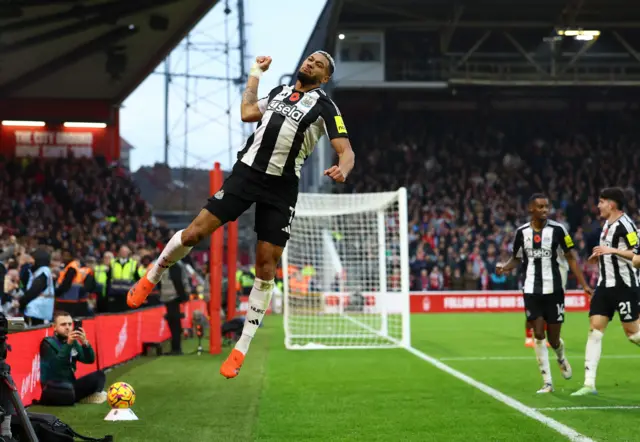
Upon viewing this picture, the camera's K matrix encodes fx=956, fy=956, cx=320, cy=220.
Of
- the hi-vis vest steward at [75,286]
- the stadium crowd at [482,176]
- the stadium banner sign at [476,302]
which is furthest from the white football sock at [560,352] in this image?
the stadium crowd at [482,176]

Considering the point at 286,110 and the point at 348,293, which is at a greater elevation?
the point at 286,110

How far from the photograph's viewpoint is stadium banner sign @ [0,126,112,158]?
3678 centimetres

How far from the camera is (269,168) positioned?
6820 mm

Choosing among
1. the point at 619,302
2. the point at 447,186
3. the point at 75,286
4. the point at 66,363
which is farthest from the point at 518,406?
the point at 447,186

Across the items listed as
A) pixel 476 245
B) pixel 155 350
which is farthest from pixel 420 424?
pixel 476 245

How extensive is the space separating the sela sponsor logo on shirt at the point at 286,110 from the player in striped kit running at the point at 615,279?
14.0 ft

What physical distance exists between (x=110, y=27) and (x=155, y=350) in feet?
53.4

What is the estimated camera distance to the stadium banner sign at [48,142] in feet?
121

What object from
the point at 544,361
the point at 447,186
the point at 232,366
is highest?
the point at 447,186

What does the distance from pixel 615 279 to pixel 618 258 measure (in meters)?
0.22

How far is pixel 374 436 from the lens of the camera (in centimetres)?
773

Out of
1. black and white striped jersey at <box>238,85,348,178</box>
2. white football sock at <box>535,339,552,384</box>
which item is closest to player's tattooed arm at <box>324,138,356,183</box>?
black and white striped jersey at <box>238,85,348,178</box>

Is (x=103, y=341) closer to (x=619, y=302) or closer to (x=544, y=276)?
(x=544, y=276)

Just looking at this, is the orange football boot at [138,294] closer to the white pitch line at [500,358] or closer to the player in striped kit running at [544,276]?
the player in striped kit running at [544,276]
